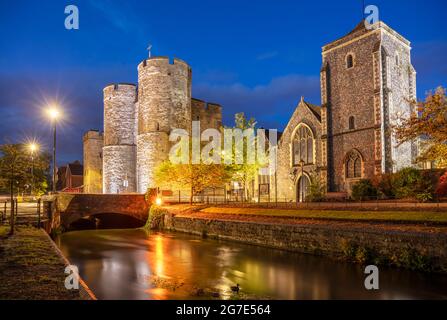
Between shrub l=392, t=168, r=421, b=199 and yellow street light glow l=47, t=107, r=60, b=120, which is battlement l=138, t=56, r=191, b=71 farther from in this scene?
shrub l=392, t=168, r=421, b=199

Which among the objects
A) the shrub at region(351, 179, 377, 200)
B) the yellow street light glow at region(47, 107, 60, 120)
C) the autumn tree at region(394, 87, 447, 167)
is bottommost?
the shrub at region(351, 179, 377, 200)

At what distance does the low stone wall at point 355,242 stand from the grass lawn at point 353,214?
186 centimetres

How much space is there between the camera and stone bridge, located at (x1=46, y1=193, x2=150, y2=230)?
1255 inches

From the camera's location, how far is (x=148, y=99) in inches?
1741

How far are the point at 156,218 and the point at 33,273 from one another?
25207 mm

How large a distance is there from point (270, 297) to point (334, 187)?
24917 mm

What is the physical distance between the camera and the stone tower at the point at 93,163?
57.2 m

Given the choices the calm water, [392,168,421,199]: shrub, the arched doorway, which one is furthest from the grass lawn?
the arched doorway

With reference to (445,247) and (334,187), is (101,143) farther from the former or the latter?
(445,247)

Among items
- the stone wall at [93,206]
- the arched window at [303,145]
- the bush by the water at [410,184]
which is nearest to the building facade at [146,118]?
the stone wall at [93,206]

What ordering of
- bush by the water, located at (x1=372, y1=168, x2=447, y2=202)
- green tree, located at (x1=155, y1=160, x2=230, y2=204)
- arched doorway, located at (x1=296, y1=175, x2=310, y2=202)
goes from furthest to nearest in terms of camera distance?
arched doorway, located at (x1=296, y1=175, x2=310, y2=202), green tree, located at (x1=155, y1=160, x2=230, y2=204), bush by the water, located at (x1=372, y1=168, x2=447, y2=202)

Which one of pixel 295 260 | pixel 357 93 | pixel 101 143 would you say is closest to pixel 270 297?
pixel 295 260

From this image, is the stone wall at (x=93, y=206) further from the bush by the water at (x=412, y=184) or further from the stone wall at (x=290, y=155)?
the bush by the water at (x=412, y=184)

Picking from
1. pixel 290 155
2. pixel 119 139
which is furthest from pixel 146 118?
pixel 290 155
